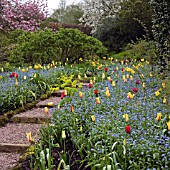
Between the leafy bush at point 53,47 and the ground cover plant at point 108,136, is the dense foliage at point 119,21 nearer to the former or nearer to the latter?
the leafy bush at point 53,47

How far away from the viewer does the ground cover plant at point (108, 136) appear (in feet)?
10.9

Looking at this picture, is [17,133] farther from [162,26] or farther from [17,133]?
[162,26]

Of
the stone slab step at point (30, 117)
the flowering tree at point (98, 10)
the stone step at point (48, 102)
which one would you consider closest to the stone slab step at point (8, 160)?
the stone slab step at point (30, 117)

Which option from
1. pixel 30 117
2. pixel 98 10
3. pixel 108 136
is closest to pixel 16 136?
pixel 30 117

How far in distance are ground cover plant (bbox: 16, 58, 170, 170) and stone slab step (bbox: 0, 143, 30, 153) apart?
284 mm

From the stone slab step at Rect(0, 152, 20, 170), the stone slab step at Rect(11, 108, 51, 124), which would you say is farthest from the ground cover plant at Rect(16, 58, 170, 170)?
the stone slab step at Rect(11, 108, 51, 124)

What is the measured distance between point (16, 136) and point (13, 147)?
374mm

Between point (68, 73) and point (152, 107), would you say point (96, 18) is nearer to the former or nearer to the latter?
point (68, 73)

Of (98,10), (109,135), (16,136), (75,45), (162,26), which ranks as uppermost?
(98,10)

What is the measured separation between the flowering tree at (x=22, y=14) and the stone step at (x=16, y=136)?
11620 mm

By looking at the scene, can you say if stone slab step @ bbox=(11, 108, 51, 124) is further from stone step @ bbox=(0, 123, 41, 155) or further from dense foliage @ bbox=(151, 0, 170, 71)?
dense foliage @ bbox=(151, 0, 170, 71)

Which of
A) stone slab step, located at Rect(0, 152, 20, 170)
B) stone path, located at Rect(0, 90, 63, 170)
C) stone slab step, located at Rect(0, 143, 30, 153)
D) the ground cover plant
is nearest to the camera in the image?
the ground cover plant

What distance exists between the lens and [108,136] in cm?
371

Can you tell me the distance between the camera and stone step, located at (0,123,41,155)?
4.35 meters
